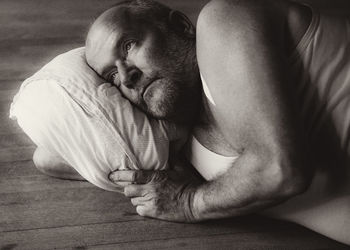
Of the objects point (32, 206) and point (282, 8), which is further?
point (32, 206)

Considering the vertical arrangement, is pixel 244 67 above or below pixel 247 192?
above

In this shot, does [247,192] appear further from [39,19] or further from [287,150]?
[39,19]

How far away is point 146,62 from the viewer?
1.35 m

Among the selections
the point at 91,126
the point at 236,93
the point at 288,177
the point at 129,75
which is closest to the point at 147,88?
the point at 129,75

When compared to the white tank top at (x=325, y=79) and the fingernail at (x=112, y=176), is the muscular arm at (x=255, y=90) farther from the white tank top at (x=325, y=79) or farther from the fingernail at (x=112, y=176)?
the fingernail at (x=112, y=176)

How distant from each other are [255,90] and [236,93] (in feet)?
0.15

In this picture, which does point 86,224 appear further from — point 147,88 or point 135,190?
point 147,88

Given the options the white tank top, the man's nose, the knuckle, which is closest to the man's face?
the man's nose

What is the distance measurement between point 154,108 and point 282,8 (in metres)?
0.42

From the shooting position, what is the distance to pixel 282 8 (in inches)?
47.7

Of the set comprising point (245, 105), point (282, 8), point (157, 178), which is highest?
point (282, 8)

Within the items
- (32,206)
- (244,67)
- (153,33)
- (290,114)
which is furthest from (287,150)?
(32,206)

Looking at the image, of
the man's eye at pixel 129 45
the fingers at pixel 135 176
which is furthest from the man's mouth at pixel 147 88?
the fingers at pixel 135 176

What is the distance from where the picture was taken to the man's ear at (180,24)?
1418 millimetres
